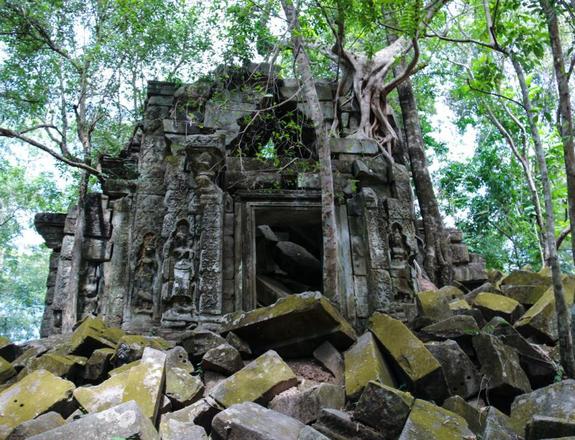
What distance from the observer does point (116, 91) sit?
39.8 ft

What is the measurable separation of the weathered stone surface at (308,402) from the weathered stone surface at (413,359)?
1.98 ft

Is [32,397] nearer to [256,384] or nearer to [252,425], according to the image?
[256,384]

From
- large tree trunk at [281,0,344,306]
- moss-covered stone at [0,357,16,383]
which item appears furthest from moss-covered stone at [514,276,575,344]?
moss-covered stone at [0,357,16,383]

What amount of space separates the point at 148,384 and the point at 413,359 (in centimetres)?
216

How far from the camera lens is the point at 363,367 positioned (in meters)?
4.14

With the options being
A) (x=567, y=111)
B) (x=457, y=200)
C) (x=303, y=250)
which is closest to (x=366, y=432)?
(x=567, y=111)

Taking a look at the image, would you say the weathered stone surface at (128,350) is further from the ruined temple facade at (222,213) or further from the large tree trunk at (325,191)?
the large tree trunk at (325,191)

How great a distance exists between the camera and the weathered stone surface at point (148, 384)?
3.57 meters

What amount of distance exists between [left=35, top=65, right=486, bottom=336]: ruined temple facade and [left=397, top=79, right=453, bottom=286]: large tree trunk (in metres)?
1.36

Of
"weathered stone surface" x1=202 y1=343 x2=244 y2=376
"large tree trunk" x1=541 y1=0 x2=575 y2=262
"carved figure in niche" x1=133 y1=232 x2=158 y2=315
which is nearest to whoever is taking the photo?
"large tree trunk" x1=541 y1=0 x2=575 y2=262

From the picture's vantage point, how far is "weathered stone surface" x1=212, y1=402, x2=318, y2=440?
312 centimetres

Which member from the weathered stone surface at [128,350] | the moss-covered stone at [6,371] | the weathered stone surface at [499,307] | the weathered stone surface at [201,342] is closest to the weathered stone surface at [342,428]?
the weathered stone surface at [201,342]

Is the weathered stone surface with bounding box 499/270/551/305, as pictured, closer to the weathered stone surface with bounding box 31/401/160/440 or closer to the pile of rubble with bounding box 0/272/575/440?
the pile of rubble with bounding box 0/272/575/440

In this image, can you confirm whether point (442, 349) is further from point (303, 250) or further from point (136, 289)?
point (303, 250)
